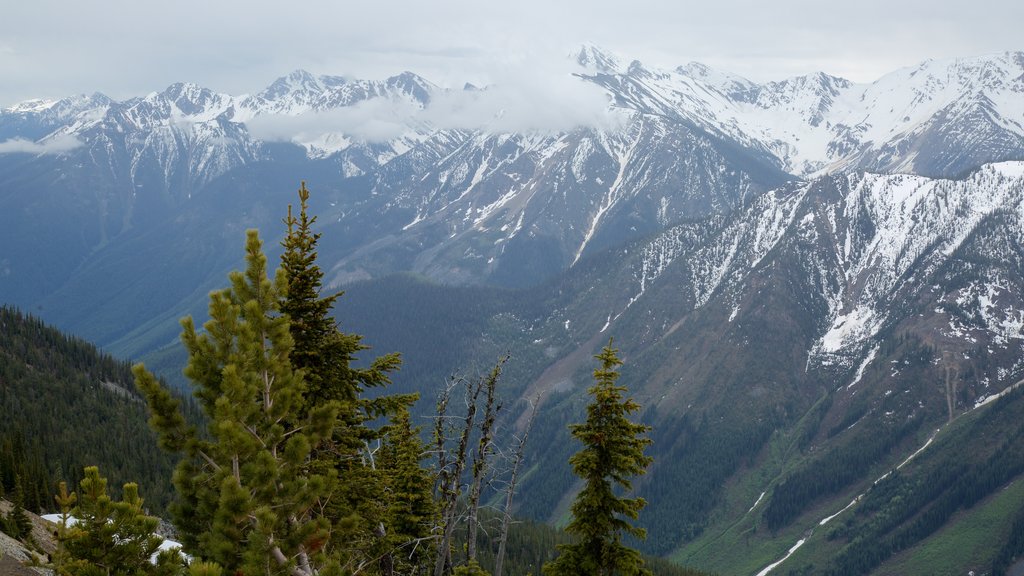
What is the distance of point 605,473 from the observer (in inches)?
1245

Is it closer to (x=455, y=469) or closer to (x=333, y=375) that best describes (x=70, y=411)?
(x=455, y=469)

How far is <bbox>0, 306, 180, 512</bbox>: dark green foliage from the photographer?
11516 centimetres

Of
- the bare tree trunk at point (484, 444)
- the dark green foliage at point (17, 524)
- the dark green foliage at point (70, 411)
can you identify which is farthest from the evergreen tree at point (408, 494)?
the dark green foliage at point (70, 411)

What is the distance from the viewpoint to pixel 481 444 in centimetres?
2558

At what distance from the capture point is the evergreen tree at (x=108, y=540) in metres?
20.5

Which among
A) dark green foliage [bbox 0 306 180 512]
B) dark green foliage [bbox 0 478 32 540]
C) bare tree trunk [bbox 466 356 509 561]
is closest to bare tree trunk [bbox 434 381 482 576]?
bare tree trunk [bbox 466 356 509 561]

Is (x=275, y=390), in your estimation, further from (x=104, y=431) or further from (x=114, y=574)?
(x=104, y=431)

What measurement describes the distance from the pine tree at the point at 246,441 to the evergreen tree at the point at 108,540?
163 centimetres

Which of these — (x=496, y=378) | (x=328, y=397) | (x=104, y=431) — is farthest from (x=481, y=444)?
(x=104, y=431)

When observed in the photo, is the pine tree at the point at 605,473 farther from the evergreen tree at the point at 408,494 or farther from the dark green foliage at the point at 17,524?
the dark green foliage at the point at 17,524

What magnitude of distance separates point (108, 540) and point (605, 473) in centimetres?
1794

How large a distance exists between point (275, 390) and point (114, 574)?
6939mm

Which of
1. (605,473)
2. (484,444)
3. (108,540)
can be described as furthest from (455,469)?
(108,540)

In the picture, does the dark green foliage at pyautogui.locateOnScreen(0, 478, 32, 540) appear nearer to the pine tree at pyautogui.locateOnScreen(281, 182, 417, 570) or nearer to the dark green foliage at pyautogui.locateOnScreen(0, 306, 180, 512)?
the pine tree at pyautogui.locateOnScreen(281, 182, 417, 570)
